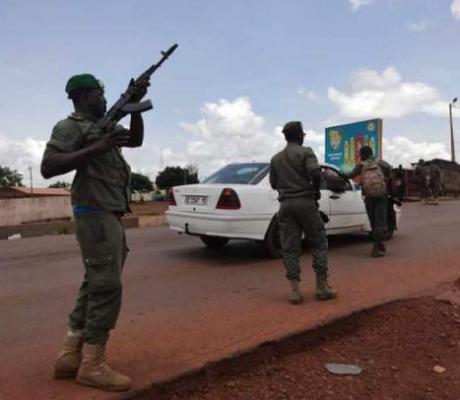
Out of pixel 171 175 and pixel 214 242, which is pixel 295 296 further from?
pixel 171 175

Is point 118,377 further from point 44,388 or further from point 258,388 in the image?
point 258,388

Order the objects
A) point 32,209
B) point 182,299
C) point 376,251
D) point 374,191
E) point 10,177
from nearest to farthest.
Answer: point 182,299
point 374,191
point 376,251
point 32,209
point 10,177

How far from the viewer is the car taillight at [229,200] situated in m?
6.81

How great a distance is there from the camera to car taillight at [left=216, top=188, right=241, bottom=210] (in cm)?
681

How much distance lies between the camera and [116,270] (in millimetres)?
2773

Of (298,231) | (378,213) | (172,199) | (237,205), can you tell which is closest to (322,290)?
(298,231)

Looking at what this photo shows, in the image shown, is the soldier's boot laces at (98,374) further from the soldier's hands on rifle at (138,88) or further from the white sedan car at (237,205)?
the white sedan car at (237,205)

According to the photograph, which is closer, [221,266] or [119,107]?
[119,107]

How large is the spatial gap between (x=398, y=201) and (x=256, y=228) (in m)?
3.19

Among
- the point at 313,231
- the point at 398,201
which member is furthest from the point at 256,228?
the point at 398,201

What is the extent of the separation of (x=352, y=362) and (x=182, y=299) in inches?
83.3

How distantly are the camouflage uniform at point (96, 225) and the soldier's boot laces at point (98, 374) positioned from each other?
0.21 ft

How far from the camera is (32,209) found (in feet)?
51.5

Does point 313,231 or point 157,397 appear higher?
point 313,231
